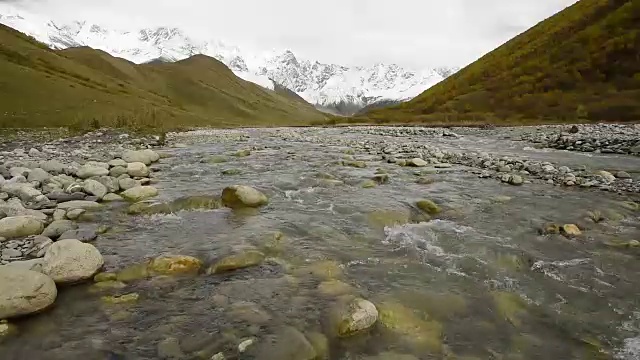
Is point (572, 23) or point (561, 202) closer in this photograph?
point (561, 202)

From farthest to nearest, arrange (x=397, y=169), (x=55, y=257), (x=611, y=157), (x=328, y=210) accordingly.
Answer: (x=611, y=157) < (x=397, y=169) < (x=328, y=210) < (x=55, y=257)

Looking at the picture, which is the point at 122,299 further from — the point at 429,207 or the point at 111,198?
the point at 429,207

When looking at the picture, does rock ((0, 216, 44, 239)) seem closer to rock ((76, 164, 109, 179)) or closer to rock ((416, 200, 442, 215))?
rock ((76, 164, 109, 179))

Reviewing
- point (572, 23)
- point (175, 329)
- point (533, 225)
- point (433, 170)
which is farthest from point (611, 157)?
point (572, 23)

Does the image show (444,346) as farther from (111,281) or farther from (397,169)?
(397,169)

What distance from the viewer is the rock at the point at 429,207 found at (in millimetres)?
11172

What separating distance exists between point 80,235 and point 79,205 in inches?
99.2

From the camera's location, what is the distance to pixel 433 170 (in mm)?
17188

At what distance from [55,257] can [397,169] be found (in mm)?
13409

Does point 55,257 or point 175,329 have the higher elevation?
point 55,257

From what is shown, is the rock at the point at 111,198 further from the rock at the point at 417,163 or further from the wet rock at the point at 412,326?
the rock at the point at 417,163

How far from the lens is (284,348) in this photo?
5191mm

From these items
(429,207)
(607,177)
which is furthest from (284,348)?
(607,177)

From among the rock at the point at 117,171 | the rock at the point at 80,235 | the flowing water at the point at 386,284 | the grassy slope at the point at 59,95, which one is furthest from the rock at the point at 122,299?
the grassy slope at the point at 59,95
